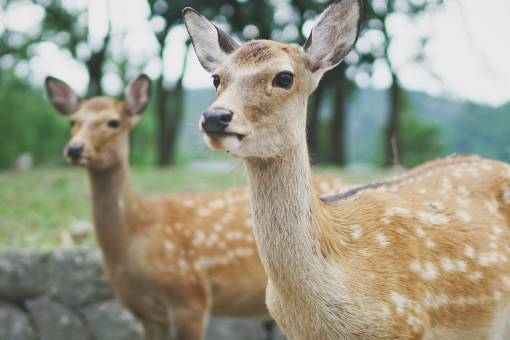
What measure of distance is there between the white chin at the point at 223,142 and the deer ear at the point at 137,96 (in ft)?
8.97

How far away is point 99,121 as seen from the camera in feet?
12.9

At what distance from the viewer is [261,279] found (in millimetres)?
3961

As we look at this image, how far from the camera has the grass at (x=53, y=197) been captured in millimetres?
5328

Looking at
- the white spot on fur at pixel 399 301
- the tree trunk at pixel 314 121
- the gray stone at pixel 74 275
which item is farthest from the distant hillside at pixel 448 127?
the tree trunk at pixel 314 121

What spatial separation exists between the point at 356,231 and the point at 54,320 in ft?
11.8

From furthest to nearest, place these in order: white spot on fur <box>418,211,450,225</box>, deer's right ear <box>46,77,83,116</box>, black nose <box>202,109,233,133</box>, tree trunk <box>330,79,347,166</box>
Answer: tree trunk <box>330,79,347,166</box> → deer's right ear <box>46,77,83,116</box> → white spot on fur <box>418,211,450,225</box> → black nose <box>202,109,233,133</box>

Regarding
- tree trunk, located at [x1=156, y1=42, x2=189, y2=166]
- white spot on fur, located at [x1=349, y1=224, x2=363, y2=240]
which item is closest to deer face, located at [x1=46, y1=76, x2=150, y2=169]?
white spot on fur, located at [x1=349, y1=224, x2=363, y2=240]

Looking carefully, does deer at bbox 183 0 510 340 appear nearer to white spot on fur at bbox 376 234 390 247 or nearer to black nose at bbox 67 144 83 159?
white spot on fur at bbox 376 234 390 247

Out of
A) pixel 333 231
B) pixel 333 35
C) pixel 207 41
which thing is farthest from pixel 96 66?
pixel 333 231

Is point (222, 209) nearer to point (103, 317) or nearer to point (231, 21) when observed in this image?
point (103, 317)

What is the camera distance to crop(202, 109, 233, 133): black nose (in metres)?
1.69

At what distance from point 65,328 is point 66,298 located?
0.30 meters

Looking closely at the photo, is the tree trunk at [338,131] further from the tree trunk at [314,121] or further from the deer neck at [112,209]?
the deer neck at [112,209]

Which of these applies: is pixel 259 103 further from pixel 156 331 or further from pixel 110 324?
pixel 110 324
